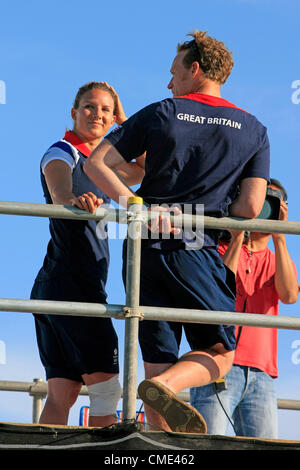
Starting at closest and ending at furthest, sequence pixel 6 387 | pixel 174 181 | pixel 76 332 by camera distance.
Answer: pixel 174 181 → pixel 76 332 → pixel 6 387

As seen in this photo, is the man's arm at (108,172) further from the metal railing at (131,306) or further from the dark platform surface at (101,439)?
the dark platform surface at (101,439)

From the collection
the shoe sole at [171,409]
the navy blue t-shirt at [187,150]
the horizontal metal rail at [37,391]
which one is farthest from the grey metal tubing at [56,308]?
the horizontal metal rail at [37,391]

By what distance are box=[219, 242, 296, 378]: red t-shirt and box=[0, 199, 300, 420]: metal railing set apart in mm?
909

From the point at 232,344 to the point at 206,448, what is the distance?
694 mm

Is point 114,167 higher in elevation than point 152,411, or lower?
higher

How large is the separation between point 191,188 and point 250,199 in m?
0.29

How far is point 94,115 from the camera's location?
4672 mm

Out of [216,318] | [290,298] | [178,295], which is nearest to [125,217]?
[178,295]

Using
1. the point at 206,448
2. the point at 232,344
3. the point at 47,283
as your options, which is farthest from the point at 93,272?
the point at 206,448

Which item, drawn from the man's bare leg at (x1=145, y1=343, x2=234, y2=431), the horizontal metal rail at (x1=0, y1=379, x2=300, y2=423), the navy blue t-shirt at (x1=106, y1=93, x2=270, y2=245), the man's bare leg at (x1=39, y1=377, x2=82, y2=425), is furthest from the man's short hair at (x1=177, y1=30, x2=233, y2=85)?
the horizontal metal rail at (x1=0, y1=379, x2=300, y2=423)

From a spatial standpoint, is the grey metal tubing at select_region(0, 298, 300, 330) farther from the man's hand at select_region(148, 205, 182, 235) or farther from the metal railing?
the man's hand at select_region(148, 205, 182, 235)

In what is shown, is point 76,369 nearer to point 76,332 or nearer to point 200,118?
point 76,332

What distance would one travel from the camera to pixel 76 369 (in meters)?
4.32

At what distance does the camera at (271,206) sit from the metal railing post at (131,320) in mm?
932
